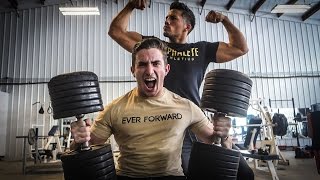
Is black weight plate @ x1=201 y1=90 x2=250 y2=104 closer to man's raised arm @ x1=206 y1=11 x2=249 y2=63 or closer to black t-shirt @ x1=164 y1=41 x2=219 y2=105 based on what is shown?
black t-shirt @ x1=164 y1=41 x2=219 y2=105

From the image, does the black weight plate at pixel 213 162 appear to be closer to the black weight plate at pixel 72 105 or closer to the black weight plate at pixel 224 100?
the black weight plate at pixel 224 100

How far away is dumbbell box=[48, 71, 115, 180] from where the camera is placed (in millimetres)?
1211

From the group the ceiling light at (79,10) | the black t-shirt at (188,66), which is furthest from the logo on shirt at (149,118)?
the ceiling light at (79,10)

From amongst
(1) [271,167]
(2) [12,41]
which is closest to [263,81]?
(1) [271,167]

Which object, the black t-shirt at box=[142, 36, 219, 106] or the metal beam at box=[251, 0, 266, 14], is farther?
the metal beam at box=[251, 0, 266, 14]

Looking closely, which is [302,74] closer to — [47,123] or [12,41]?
[47,123]

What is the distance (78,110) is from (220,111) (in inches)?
24.0

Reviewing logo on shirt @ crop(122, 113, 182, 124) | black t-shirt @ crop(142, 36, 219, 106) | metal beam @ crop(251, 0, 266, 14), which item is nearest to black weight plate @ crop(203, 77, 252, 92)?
logo on shirt @ crop(122, 113, 182, 124)

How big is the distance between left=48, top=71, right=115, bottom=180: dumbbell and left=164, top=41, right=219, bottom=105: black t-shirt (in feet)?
2.10

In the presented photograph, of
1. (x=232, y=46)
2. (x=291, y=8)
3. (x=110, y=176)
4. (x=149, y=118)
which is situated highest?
(x=291, y=8)

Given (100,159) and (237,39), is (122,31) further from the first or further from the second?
(100,159)

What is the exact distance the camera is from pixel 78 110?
4.00ft

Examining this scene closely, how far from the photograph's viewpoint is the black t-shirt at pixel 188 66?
70.1 inches

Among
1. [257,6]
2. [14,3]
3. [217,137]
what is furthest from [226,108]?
[14,3]
